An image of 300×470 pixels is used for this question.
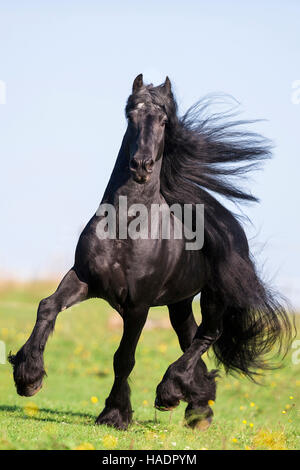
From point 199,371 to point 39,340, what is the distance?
2191mm

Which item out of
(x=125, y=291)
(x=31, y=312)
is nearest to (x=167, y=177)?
(x=125, y=291)

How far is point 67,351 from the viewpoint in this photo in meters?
16.5

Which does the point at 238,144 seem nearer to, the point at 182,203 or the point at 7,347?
the point at 182,203

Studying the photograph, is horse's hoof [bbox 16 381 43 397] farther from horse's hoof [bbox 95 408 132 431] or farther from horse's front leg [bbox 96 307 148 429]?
horse's hoof [bbox 95 408 132 431]

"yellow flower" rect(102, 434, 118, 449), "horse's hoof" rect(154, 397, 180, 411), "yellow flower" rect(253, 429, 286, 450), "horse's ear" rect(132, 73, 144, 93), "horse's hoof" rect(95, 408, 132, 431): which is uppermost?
Result: "horse's ear" rect(132, 73, 144, 93)

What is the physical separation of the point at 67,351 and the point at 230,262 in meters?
9.90

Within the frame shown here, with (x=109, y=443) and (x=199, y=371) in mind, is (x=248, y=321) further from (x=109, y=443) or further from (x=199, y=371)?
(x=109, y=443)

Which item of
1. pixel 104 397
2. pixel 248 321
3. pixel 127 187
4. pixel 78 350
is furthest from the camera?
pixel 78 350

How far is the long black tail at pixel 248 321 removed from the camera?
7359 mm

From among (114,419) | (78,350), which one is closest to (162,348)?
(78,350)

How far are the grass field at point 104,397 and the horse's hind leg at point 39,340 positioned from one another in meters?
0.37

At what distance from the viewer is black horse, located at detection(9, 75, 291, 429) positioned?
6.07m

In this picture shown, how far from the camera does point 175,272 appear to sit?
6.64m

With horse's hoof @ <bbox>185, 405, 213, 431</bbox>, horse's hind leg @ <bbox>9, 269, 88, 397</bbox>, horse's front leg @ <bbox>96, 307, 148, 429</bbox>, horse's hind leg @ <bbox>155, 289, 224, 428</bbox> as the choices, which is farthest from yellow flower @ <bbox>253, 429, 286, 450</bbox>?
horse's hind leg @ <bbox>9, 269, 88, 397</bbox>
